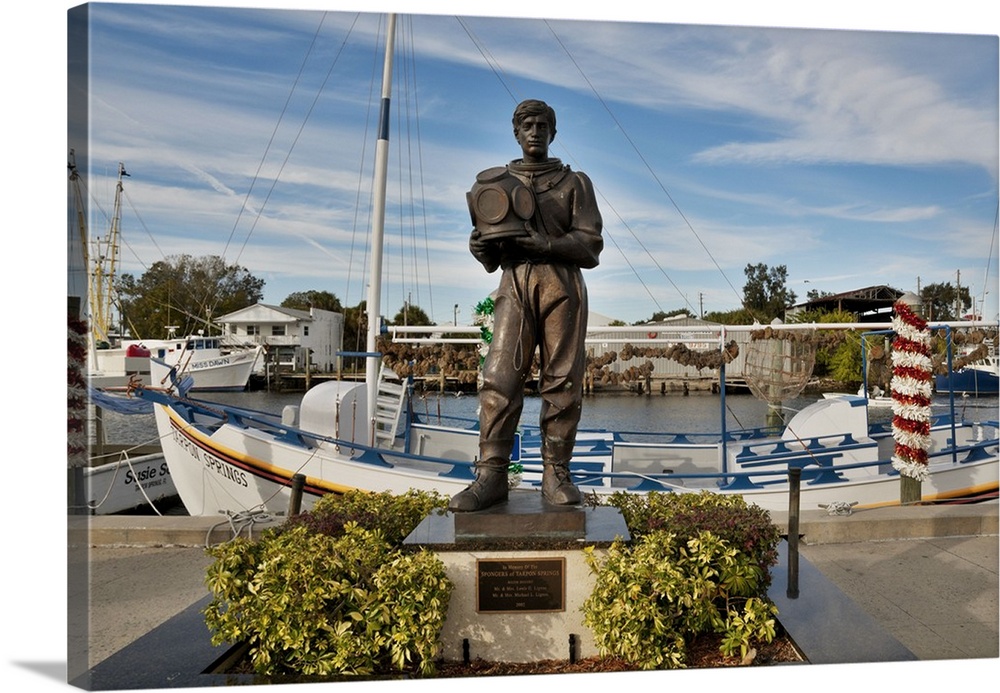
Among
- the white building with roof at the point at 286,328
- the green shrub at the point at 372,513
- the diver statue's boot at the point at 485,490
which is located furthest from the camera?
the white building with roof at the point at 286,328

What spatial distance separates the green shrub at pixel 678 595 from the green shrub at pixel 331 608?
→ 75cm

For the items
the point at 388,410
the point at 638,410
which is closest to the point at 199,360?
→ the point at 638,410

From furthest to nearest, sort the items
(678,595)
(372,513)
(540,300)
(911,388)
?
(911,388) → (372,513) → (540,300) → (678,595)

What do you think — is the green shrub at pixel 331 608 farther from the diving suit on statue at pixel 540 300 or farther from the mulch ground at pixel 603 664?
the diving suit on statue at pixel 540 300

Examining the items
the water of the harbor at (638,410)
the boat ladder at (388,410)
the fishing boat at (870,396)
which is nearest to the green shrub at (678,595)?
the boat ladder at (388,410)

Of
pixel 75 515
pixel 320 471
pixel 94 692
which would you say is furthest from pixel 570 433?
pixel 320 471

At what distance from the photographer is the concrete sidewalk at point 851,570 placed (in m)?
4.21

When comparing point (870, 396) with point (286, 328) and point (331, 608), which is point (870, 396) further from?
point (286, 328)

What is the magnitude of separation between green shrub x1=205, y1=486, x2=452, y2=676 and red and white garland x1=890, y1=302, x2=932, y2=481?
5.95 meters

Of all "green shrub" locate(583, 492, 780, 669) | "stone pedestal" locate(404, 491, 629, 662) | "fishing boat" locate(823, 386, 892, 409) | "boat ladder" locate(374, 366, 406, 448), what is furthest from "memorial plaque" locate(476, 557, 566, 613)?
"fishing boat" locate(823, 386, 892, 409)

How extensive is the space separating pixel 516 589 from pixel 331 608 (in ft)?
2.80

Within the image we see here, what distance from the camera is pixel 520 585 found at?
3.39m

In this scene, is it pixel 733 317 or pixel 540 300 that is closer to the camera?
pixel 540 300

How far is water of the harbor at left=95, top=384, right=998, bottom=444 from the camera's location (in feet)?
62.2
